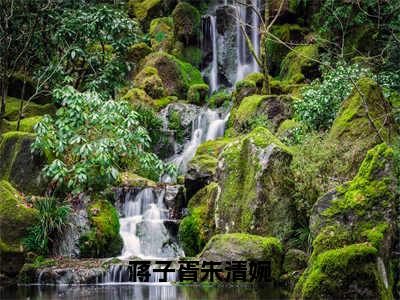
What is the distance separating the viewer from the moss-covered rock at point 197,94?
21797 mm

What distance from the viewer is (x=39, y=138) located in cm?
1136

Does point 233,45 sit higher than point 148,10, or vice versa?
point 148,10

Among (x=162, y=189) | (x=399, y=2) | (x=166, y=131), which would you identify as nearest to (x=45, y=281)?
(x=162, y=189)

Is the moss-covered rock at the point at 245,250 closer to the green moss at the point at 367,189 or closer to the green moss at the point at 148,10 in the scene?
the green moss at the point at 367,189

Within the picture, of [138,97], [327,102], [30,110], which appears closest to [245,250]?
[327,102]

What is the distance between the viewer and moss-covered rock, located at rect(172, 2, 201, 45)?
26045mm

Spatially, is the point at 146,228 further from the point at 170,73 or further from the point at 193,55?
the point at 193,55

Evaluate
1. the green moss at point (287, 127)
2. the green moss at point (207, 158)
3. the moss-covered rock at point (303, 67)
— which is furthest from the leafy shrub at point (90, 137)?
the moss-covered rock at point (303, 67)

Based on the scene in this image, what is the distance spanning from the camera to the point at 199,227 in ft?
40.4

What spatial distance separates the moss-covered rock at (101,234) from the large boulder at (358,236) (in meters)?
5.53

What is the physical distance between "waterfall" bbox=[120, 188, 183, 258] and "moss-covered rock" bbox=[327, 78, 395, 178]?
486 cm

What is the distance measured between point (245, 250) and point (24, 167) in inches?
250

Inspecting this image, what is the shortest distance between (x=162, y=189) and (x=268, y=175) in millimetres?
4665

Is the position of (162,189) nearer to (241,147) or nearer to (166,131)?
(241,147)
